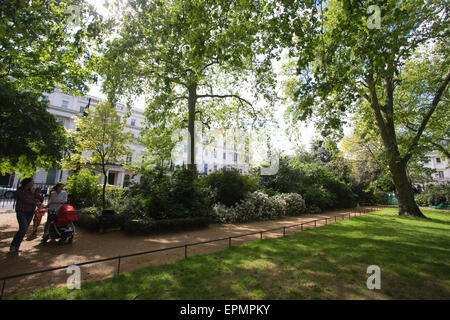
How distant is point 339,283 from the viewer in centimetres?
372

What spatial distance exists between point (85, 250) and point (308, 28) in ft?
33.0

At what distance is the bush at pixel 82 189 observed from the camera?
12211 millimetres

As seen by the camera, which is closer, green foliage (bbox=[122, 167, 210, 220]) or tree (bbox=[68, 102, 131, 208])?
green foliage (bbox=[122, 167, 210, 220])

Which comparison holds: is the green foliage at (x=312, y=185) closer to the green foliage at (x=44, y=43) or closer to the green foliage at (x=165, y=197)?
the green foliage at (x=165, y=197)

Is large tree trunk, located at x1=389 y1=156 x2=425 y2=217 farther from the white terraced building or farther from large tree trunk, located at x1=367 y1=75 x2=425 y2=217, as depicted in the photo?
the white terraced building

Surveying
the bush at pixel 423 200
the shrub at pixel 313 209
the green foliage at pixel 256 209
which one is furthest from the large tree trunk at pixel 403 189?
the bush at pixel 423 200

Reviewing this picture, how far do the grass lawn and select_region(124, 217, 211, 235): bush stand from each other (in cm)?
347

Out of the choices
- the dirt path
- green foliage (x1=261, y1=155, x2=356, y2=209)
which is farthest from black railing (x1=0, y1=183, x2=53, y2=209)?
green foliage (x1=261, y1=155, x2=356, y2=209)

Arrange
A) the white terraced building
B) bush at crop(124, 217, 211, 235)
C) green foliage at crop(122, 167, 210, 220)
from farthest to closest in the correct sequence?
1. the white terraced building
2. green foliage at crop(122, 167, 210, 220)
3. bush at crop(124, 217, 211, 235)

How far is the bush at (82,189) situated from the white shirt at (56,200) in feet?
19.2

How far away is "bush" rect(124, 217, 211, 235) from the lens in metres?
7.77
